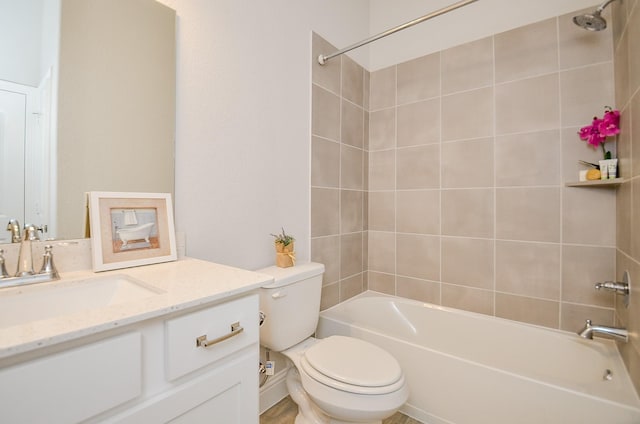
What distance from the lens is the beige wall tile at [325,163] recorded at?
1.85 metres

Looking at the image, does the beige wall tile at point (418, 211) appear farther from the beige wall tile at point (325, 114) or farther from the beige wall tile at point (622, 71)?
the beige wall tile at point (622, 71)

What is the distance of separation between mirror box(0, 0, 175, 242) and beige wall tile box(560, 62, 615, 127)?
2.00 meters

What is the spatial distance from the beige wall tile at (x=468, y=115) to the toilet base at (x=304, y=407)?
5.62 feet

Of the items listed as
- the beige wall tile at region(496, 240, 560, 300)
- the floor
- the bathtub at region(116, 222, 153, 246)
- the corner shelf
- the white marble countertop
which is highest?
the corner shelf

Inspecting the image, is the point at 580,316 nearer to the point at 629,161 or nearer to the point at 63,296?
the point at 629,161

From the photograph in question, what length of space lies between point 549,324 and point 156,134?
2.22 m

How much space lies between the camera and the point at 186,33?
1235mm

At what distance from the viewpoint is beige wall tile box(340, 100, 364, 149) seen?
2096 mm

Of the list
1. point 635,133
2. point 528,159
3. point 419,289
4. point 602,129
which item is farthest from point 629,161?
point 419,289

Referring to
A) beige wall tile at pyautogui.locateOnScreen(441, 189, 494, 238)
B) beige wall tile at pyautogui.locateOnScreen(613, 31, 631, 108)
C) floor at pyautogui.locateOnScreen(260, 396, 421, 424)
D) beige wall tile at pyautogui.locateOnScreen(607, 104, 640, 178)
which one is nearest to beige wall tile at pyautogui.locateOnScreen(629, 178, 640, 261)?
beige wall tile at pyautogui.locateOnScreen(607, 104, 640, 178)

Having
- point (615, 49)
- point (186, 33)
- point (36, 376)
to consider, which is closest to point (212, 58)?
point (186, 33)

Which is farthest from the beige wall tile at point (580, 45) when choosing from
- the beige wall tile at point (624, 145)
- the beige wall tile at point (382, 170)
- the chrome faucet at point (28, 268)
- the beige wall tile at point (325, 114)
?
the chrome faucet at point (28, 268)

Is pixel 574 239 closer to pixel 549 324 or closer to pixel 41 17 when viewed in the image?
pixel 549 324

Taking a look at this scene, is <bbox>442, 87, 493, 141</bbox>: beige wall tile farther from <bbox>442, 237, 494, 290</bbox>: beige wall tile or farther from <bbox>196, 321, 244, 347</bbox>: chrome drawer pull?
<bbox>196, 321, 244, 347</bbox>: chrome drawer pull
